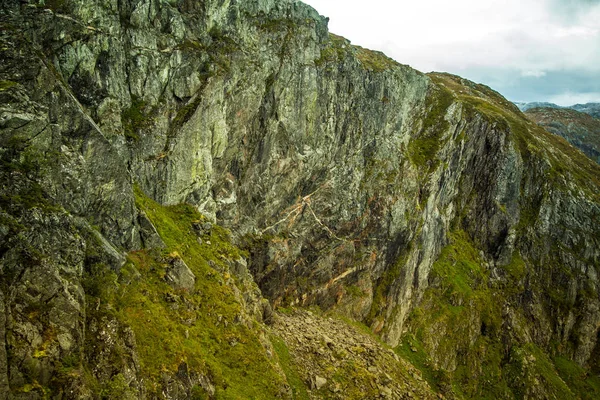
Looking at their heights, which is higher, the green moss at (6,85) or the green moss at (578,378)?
the green moss at (6,85)

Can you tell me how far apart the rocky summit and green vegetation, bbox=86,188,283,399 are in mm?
157

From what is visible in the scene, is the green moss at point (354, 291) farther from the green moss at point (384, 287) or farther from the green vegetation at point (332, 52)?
the green vegetation at point (332, 52)

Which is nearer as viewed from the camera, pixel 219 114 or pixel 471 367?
pixel 219 114

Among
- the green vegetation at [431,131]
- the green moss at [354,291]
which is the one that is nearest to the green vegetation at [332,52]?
the green vegetation at [431,131]

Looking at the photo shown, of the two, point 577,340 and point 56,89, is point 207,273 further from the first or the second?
point 577,340

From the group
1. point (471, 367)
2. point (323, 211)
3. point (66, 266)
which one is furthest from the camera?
point (471, 367)

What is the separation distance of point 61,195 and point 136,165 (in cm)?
1456

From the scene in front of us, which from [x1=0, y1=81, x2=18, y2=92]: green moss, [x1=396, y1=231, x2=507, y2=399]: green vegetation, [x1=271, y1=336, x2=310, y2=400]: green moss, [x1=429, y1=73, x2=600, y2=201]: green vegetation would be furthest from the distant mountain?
[x1=0, y1=81, x2=18, y2=92]: green moss

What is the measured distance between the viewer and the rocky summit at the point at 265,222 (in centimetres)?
2056

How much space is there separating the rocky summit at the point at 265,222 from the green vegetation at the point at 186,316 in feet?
0.52

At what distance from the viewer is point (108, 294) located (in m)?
22.4

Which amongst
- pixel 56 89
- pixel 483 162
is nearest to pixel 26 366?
pixel 56 89

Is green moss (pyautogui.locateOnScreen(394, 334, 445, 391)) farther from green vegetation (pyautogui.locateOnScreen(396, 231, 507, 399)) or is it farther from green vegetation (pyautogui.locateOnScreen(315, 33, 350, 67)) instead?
green vegetation (pyautogui.locateOnScreen(315, 33, 350, 67))

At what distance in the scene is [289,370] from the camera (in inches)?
1362
